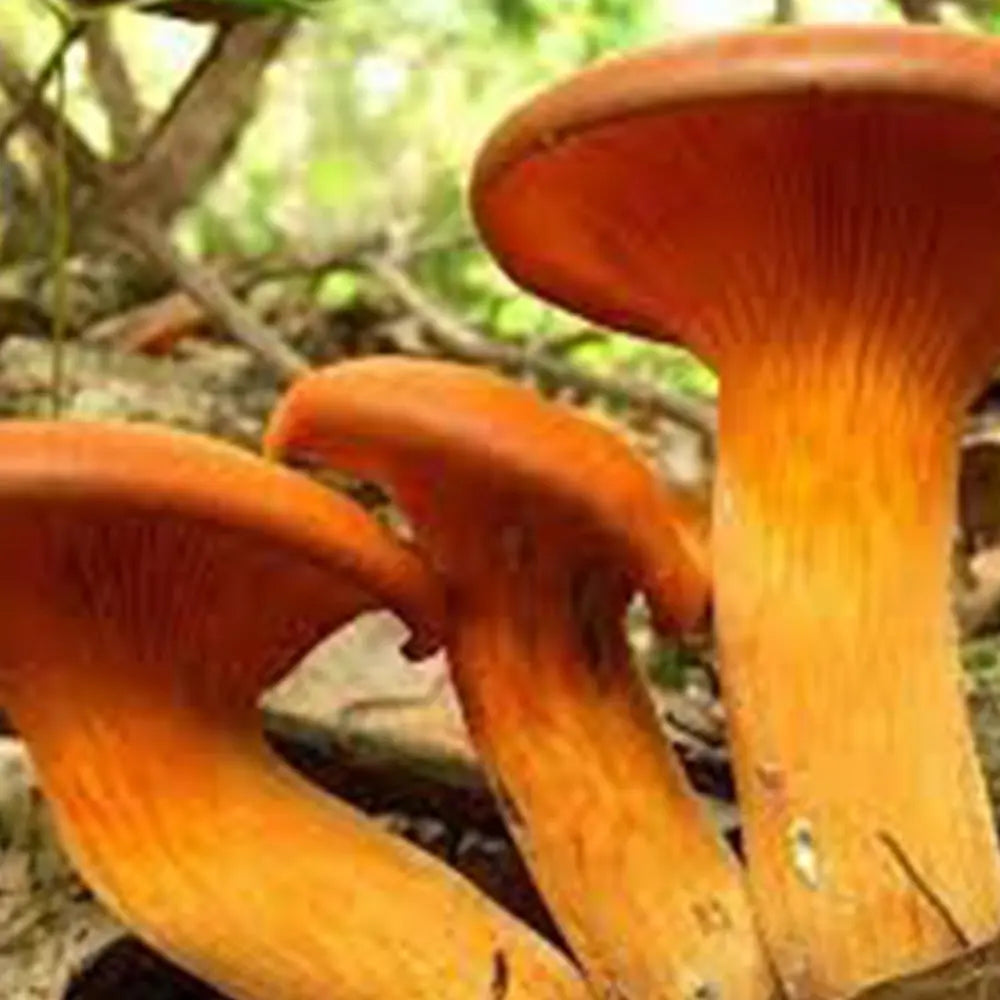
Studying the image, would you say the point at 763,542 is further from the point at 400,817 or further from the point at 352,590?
the point at 400,817

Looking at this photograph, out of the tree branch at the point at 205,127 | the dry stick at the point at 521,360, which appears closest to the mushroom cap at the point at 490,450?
the dry stick at the point at 521,360

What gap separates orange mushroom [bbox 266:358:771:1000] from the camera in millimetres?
1922

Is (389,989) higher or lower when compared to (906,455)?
lower

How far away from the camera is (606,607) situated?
2.10 meters

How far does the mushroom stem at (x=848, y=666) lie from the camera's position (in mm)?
1893

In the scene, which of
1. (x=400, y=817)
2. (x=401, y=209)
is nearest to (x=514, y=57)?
(x=401, y=209)

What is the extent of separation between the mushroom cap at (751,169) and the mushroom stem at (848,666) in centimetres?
8

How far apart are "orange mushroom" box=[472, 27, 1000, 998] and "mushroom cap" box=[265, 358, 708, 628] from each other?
0.27 ft

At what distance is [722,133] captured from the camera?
72.4 inches

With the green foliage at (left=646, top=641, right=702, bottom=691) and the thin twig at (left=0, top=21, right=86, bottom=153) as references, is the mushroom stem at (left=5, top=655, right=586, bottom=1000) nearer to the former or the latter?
the green foliage at (left=646, top=641, right=702, bottom=691)

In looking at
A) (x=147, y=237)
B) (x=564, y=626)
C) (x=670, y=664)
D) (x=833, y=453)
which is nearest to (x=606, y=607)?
(x=564, y=626)

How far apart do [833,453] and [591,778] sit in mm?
351

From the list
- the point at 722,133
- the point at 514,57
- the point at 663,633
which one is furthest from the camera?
the point at 514,57

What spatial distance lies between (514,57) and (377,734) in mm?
9048
